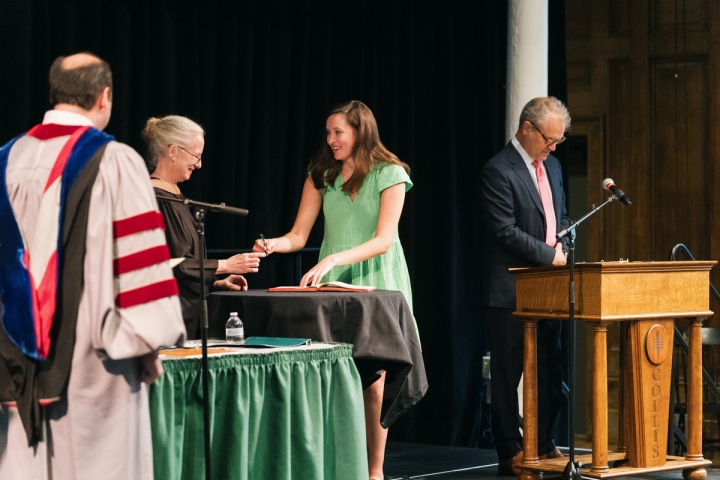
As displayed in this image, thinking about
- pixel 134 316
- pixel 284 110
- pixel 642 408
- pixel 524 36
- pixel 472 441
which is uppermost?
pixel 524 36

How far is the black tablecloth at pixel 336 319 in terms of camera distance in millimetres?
3617

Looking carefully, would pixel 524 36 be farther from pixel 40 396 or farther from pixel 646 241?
pixel 40 396

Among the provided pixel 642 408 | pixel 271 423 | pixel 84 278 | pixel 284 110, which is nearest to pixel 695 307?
pixel 642 408

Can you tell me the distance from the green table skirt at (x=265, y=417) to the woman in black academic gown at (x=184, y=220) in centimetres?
76

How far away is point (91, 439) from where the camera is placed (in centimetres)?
251

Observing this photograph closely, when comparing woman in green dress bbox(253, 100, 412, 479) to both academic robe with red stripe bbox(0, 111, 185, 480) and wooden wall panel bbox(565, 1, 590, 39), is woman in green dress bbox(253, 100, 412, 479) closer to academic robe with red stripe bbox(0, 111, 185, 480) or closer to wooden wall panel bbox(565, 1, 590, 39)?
academic robe with red stripe bbox(0, 111, 185, 480)

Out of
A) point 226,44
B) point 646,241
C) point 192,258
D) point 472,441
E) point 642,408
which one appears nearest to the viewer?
point 192,258

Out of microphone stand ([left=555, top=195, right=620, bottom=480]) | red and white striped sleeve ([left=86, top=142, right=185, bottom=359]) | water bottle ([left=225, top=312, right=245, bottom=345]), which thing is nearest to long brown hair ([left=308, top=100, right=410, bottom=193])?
microphone stand ([left=555, top=195, right=620, bottom=480])

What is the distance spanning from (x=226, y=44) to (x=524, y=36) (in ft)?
5.62

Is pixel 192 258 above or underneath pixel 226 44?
underneath

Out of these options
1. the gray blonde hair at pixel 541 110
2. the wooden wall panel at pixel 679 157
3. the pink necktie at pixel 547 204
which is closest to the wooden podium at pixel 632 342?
the pink necktie at pixel 547 204

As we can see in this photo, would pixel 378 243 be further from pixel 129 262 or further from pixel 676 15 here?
pixel 676 15

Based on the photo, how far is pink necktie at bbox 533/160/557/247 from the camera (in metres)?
4.70

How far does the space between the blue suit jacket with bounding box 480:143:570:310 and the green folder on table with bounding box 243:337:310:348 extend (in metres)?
1.50
